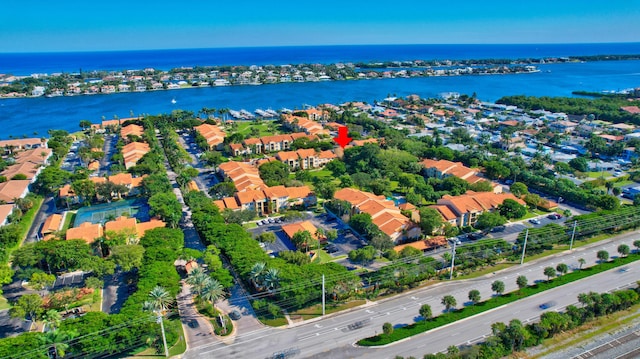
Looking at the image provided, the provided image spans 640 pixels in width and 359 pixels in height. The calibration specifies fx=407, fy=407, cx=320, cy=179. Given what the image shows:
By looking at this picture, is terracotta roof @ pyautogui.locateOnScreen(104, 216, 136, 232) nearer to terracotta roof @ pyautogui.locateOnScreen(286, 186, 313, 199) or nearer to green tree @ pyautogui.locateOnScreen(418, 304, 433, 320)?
terracotta roof @ pyautogui.locateOnScreen(286, 186, 313, 199)

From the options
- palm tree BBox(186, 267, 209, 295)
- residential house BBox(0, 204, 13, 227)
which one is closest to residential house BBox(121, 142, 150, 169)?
residential house BBox(0, 204, 13, 227)

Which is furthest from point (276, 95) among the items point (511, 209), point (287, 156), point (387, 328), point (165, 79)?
point (387, 328)

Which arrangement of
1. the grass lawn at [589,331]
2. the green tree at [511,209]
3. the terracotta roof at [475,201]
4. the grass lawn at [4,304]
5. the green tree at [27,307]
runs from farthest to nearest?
the green tree at [511,209] < the terracotta roof at [475,201] < the grass lawn at [4,304] < the green tree at [27,307] < the grass lawn at [589,331]

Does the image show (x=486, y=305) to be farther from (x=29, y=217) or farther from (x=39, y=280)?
(x=29, y=217)

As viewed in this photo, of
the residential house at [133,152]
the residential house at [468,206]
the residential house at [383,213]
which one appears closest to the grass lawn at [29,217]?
the residential house at [133,152]

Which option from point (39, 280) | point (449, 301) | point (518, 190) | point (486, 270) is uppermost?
point (518, 190)

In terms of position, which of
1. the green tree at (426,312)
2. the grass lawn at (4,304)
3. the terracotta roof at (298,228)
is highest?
the terracotta roof at (298,228)

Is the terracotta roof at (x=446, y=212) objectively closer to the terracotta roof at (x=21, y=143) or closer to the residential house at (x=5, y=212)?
the residential house at (x=5, y=212)
